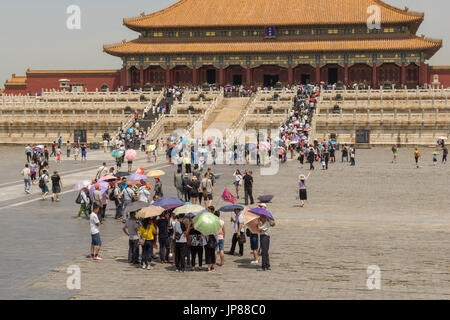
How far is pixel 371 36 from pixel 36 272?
7137cm

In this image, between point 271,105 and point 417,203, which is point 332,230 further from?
point 271,105

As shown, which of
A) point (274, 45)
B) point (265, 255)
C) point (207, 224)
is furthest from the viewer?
point (274, 45)

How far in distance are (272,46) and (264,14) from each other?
5.77 m

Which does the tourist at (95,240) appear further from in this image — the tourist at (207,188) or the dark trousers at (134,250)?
the tourist at (207,188)

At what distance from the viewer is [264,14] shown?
3430 inches

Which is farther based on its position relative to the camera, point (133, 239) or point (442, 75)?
point (442, 75)

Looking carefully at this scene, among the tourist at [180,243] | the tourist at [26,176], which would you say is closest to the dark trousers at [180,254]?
the tourist at [180,243]

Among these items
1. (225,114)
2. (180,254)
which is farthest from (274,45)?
(180,254)

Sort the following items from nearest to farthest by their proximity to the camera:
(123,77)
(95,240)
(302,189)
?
(95,240), (302,189), (123,77)

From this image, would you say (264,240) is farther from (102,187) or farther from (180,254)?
(102,187)

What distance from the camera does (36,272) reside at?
15961mm

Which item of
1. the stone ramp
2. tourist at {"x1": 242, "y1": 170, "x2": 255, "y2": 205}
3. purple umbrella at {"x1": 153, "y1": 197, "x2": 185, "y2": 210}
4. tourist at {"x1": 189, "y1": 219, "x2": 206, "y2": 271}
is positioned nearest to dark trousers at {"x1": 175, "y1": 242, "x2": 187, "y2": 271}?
tourist at {"x1": 189, "y1": 219, "x2": 206, "y2": 271}

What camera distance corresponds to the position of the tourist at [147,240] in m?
16.8

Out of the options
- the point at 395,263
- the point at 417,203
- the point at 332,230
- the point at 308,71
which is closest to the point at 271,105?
the point at 308,71
